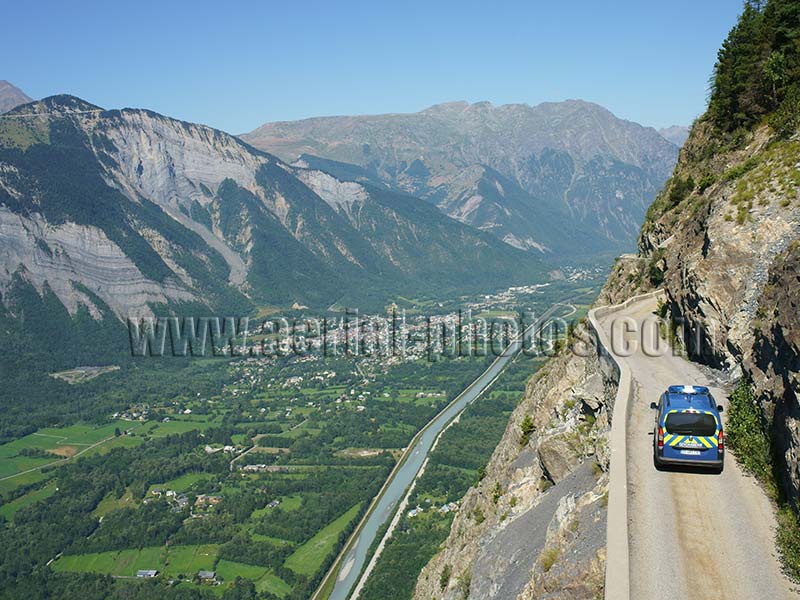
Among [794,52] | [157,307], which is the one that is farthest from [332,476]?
[157,307]

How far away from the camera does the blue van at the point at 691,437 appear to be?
1493cm

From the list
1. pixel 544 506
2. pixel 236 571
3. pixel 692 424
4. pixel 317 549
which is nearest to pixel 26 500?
pixel 236 571

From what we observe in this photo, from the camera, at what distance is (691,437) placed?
1509 centimetres

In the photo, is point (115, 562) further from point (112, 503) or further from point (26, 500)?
point (26, 500)

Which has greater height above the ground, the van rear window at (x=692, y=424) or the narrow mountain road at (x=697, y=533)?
the van rear window at (x=692, y=424)

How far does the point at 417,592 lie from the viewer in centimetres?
2995

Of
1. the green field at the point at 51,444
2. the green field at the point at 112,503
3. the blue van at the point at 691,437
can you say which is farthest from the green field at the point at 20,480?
the blue van at the point at 691,437

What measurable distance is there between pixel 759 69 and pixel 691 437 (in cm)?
2855

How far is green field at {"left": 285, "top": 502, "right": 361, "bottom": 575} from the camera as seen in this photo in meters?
61.8

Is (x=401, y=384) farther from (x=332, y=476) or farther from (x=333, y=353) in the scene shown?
(x=332, y=476)

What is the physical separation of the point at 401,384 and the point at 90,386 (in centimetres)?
6520

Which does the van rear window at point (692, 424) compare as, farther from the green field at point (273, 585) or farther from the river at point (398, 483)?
the green field at point (273, 585)

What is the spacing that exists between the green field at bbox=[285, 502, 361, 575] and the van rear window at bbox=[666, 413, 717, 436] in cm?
5242

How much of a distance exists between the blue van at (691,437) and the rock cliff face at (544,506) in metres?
1.91
